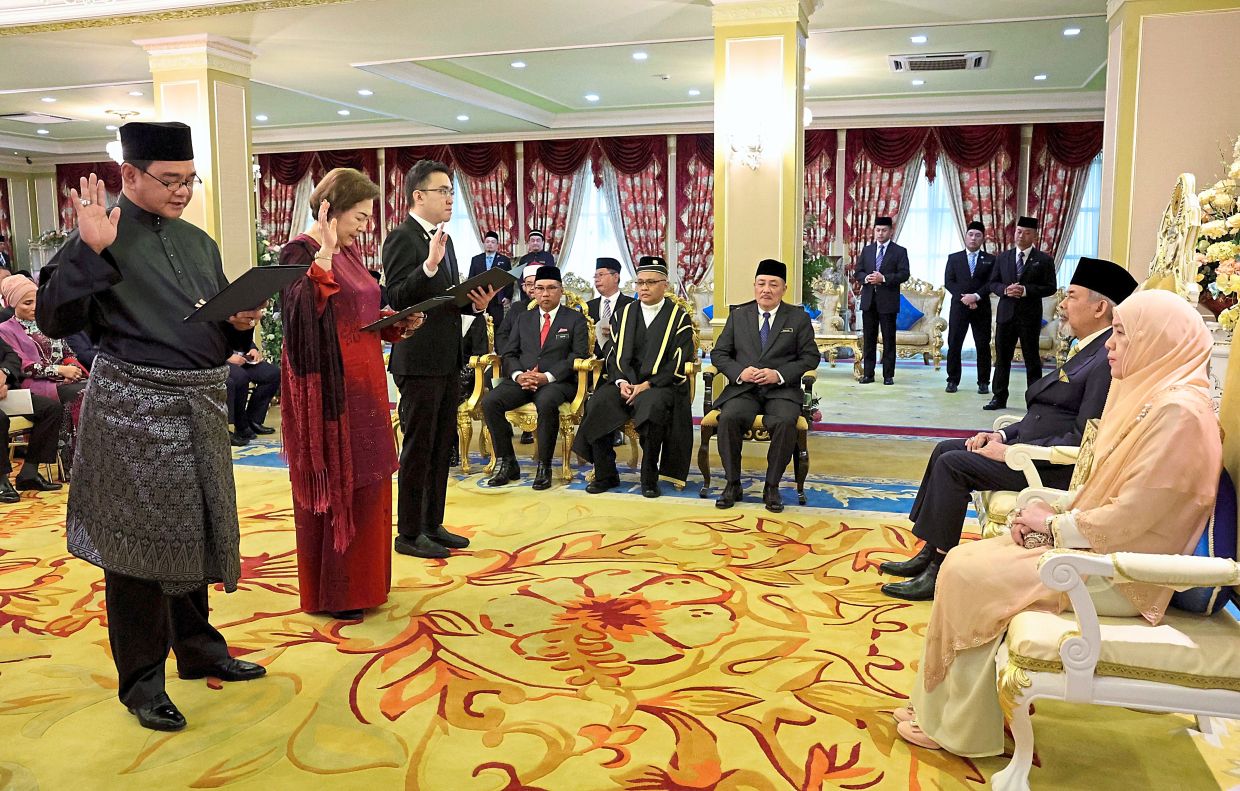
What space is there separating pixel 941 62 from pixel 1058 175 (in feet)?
12.4

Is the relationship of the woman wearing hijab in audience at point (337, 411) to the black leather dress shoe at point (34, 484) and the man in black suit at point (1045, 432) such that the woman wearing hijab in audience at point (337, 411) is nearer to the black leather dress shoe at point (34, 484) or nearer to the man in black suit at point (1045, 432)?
the man in black suit at point (1045, 432)

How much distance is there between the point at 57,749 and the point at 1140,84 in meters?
7.04

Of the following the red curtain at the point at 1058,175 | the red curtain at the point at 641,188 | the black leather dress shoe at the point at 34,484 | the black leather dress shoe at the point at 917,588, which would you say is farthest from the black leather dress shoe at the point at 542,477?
the red curtain at the point at 1058,175

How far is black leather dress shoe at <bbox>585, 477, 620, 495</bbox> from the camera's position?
604cm

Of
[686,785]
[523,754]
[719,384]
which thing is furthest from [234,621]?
[719,384]

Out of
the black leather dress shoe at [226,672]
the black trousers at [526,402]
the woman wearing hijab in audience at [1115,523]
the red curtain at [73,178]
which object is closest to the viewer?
the woman wearing hijab in audience at [1115,523]

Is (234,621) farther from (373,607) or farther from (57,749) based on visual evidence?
(57,749)

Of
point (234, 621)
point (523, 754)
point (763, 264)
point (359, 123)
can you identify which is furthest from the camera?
point (359, 123)

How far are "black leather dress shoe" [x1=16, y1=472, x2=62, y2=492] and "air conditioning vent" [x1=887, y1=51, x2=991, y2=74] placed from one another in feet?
28.8

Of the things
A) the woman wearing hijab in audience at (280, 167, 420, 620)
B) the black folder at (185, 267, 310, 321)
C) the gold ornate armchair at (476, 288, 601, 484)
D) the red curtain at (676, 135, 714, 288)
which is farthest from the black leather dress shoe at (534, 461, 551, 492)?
the red curtain at (676, 135, 714, 288)

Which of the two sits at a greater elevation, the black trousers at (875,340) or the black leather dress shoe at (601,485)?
the black trousers at (875,340)

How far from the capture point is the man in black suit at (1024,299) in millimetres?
9594

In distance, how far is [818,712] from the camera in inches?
120

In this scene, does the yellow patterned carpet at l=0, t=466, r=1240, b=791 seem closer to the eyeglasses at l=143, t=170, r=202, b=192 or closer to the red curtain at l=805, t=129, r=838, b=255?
the eyeglasses at l=143, t=170, r=202, b=192
